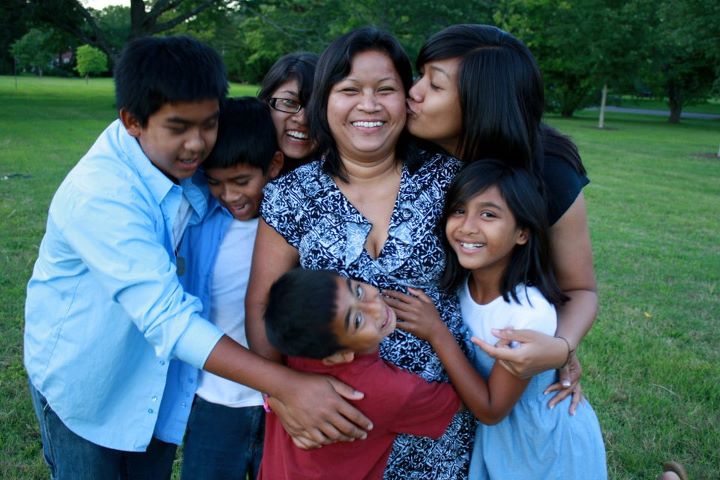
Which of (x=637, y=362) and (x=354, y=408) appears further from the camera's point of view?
(x=637, y=362)

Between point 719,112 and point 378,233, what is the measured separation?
163 feet

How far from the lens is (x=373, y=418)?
2.00 metres

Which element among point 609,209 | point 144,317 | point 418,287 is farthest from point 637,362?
point 609,209

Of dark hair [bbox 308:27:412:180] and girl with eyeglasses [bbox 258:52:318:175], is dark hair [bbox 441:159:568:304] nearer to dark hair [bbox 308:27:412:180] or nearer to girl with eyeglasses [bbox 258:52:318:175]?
dark hair [bbox 308:27:412:180]

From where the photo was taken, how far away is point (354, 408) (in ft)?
6.38

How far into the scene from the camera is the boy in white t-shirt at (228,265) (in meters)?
2.35

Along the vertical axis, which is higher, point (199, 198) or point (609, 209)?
point (199, 198)

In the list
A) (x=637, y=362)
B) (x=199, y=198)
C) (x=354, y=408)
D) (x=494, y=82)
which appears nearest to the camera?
(x=354, y=408)

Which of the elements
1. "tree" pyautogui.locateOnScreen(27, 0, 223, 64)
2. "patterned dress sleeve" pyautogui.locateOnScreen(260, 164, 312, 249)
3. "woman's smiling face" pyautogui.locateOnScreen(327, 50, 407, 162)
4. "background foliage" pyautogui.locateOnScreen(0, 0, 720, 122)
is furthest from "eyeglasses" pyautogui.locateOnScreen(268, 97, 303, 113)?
"tree" pyautogui.locateOnScreen(27, 0, 223, 64)

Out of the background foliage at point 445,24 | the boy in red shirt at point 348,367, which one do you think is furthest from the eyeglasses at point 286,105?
the background foliage at point 445,24

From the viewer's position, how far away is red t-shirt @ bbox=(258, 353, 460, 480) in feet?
6.49

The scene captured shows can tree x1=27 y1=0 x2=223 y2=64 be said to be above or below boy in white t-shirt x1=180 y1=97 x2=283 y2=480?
above

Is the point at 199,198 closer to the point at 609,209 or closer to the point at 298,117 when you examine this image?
the point at 298,117

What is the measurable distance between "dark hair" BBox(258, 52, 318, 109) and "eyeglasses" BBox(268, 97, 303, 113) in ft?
0.08
